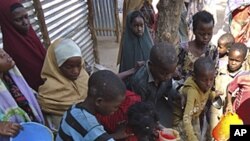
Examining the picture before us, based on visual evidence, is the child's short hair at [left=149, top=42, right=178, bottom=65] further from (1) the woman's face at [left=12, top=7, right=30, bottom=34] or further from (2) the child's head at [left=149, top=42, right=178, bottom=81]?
(1) the woman's face at [left=12, top=7, right=30, bottom=34]

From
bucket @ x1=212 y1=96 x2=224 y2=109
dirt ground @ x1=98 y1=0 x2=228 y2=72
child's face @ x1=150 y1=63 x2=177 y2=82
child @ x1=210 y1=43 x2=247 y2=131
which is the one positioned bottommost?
dirt ground @ x1=98 y1=0 x2=228 y2=72

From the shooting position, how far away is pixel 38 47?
2.96m

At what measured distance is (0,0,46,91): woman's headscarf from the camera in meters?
2.78

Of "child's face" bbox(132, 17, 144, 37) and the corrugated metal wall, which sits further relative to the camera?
the corrugated metal wall

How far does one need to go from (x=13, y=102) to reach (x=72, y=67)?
447mm

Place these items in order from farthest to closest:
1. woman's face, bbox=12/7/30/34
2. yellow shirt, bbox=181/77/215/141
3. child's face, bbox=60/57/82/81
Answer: woman's face, bbox=12/7/30/34
yellow shirt, bbox=181/77/215/141
child's face, bbox=60/57/82/81

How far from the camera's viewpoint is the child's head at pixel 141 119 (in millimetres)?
2086

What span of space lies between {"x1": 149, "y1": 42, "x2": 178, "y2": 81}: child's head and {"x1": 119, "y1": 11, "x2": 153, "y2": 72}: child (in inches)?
34.5

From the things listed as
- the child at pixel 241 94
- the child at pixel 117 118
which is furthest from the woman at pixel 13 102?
the child at pixel 241 94

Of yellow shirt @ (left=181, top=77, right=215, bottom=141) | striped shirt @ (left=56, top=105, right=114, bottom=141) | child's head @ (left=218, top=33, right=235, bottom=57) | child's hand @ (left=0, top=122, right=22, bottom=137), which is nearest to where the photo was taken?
striped shirt @ (left=56, top=105, right=114, bottom=141)

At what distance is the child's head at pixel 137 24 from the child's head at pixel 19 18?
101 cm

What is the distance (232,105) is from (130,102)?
4.95ft

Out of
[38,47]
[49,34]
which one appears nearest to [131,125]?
[38,47]

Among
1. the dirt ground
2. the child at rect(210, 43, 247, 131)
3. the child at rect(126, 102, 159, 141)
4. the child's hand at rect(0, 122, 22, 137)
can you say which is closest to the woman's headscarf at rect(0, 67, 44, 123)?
the child's hand at rect(0, 122, 22, 137)
